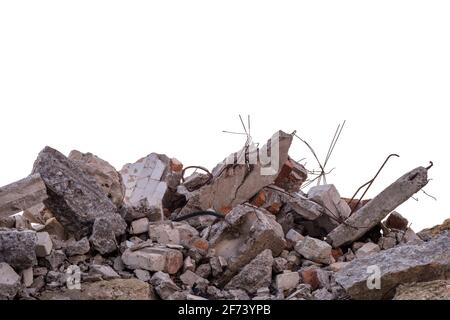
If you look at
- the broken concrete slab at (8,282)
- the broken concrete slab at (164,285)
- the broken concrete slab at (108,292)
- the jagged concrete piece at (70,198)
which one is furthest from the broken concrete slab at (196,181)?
the broken concrete slab at (8,282)

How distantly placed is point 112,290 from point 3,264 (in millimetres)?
1225

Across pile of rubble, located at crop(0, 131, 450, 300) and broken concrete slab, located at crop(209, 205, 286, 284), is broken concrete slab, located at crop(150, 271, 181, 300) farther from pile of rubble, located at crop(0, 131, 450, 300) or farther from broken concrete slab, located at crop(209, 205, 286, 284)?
broken concrete slab, located at crop(209, 205, 286, 284)

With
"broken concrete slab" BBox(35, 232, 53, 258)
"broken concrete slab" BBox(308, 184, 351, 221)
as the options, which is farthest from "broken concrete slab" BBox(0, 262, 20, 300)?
"broken concrete slab" BBox(308, 184, 351, 221)

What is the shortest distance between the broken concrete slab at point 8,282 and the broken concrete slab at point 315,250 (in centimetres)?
369

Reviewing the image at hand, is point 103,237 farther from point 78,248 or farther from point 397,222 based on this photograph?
point 397,222

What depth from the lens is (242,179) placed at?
10422 mm

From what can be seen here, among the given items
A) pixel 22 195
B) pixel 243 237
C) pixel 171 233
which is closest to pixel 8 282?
pixel 22 195

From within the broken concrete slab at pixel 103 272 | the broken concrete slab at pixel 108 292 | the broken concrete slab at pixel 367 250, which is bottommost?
the broken concrete slab at pixel 108 292

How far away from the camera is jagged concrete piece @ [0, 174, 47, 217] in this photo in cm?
880

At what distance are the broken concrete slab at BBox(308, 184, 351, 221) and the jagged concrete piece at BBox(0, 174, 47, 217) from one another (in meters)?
3.94

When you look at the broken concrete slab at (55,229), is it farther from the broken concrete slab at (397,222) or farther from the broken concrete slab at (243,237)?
the broken concrete slab at (397,222)

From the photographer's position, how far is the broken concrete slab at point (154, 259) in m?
8.54

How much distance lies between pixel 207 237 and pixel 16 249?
2622 millimetres

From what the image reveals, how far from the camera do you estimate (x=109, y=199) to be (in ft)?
31.3
